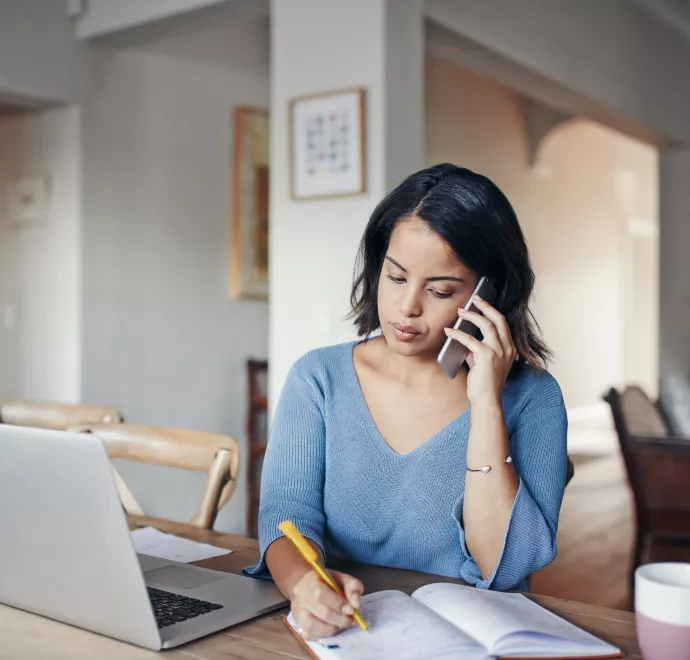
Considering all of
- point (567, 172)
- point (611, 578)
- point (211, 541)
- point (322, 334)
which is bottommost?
point (611, 578)

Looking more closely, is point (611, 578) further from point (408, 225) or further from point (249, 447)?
point (408, 225)

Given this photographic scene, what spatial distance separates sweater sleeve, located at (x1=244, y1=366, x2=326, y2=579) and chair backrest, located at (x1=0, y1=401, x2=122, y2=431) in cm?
63

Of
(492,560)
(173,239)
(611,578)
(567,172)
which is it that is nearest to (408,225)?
(492,560)

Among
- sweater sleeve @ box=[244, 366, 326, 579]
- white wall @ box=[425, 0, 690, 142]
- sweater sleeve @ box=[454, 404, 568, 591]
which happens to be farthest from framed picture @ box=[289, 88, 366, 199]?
sweater sleeve @ box=[454, 404, 568, 591]

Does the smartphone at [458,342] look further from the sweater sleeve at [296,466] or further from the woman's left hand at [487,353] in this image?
the sweater sleeve at [296,466]

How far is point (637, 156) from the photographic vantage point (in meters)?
9.06

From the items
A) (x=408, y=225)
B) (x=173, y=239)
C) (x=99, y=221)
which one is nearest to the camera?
(x=408, y=225)

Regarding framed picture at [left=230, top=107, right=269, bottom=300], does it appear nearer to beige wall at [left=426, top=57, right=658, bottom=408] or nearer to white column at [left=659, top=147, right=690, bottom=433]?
beige wall at [left=426, top=57, right=658, bottom=408]

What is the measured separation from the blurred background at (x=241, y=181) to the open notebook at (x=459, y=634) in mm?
1918

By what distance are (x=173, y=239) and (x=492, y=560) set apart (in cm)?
316

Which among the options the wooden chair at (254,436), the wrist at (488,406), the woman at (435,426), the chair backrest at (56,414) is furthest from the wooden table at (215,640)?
the wooden chair at (254,436)

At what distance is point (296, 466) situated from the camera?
1330mm

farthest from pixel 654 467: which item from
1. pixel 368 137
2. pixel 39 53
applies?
pixel 39 53

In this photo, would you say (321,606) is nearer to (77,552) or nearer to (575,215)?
(77,552)
